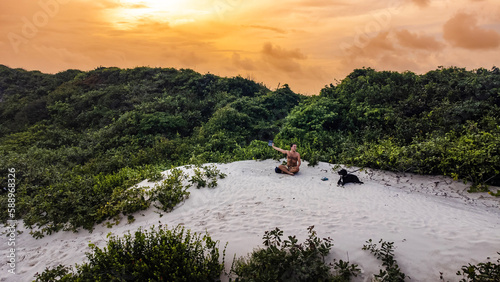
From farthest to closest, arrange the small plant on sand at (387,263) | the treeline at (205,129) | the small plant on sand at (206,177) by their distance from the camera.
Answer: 1. the small plant on sand at (206,177)
2. the treeline at (205,129)
3. the small plant on sand at (387,263)

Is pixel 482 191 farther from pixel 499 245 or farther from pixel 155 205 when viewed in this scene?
pixel 155 205

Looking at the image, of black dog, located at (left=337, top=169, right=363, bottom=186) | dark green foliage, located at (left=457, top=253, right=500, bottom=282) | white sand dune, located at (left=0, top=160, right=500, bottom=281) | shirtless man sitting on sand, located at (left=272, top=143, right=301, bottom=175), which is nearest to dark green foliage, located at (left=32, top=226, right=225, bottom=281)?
white sand dune, located at (left=0, top=160, right=500, bottom=281)

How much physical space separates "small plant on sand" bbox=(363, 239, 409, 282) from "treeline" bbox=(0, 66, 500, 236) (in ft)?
17.9

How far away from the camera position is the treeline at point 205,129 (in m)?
8.14

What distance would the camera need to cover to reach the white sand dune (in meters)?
4.55

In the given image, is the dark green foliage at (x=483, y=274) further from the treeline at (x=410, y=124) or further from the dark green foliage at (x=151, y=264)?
the treeline at (x=410, y=124)

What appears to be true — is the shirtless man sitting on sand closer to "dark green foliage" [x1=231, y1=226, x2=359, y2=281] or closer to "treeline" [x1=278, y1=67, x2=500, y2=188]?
"treeline" [x1=278, y1=67, x2=500, y2=188]

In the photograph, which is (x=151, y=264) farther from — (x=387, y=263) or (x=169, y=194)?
(x=387, y=263)

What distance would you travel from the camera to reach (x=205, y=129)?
1662 centimetres

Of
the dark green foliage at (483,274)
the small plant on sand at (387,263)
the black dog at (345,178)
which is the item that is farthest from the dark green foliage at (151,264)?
the black dog at (345,178)

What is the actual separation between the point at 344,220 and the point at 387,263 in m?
1.81

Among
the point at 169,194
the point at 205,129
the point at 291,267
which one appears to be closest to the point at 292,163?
the point at 169,194

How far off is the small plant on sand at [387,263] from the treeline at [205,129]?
17.9ft

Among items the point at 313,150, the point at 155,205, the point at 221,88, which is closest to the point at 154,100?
the point at 221,88
